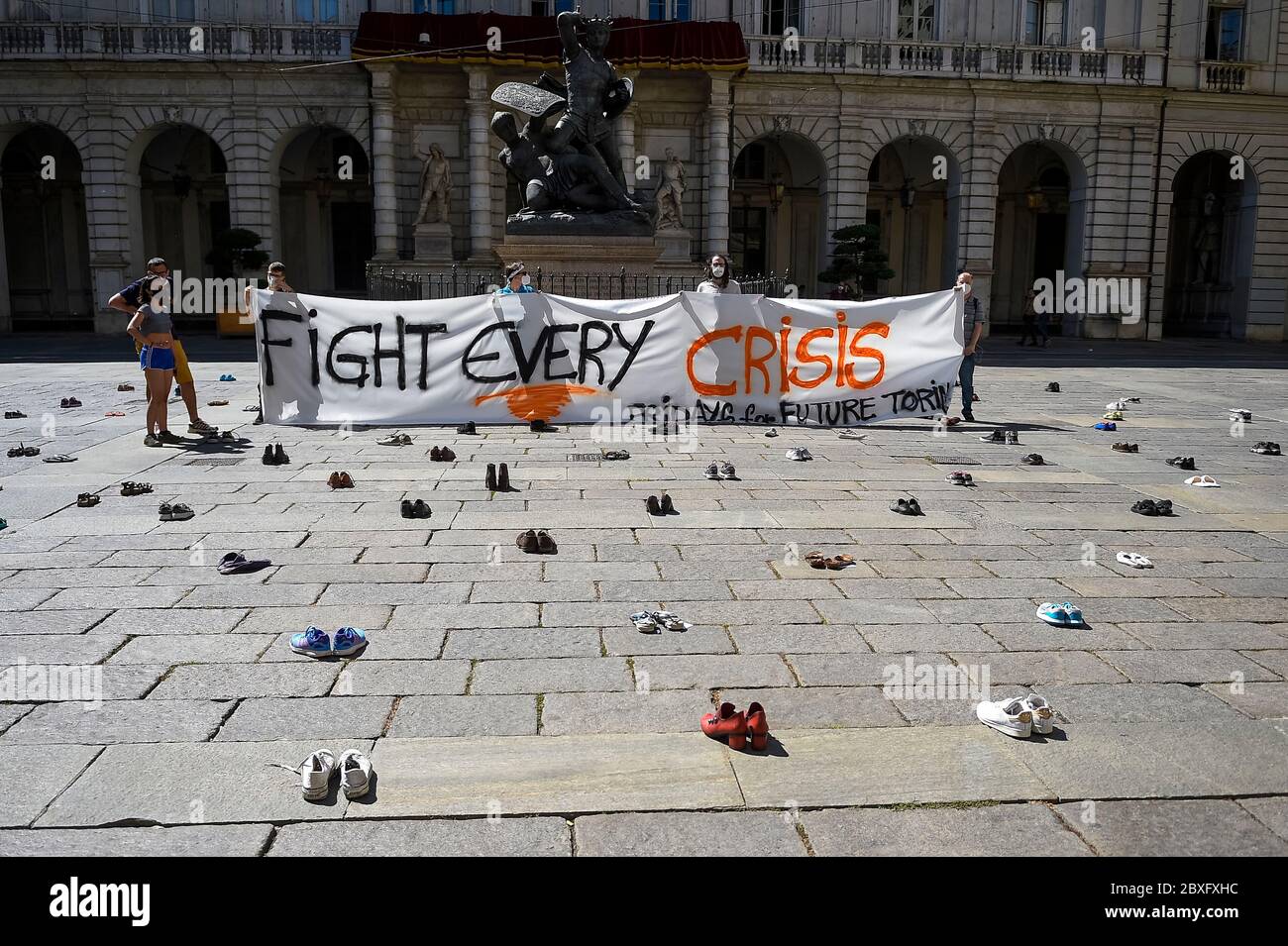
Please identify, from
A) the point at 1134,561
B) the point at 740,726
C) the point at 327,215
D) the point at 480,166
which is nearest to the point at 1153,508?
the point at 1134,561

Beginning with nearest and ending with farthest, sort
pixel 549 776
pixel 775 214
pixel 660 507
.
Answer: pixel 549 776 < pixel 660 507 < pixel 775 214

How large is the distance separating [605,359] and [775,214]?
87.5ft

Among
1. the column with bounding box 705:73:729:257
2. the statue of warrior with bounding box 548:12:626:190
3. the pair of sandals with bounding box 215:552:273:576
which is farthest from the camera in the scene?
the column with bounding box 705:73:729:257

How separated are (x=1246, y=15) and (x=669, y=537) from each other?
120 ft

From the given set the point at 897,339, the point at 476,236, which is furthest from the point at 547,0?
the point at 897,339

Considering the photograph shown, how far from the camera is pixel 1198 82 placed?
110ft

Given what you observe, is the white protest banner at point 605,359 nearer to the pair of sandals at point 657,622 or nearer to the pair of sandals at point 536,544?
the pair of sandals at point 536,544

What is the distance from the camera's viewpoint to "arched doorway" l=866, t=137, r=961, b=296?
3662 centimetres

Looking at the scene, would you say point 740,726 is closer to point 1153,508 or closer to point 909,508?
point 909,508

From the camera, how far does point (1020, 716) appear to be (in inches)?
148

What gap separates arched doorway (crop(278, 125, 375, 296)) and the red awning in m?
6.07

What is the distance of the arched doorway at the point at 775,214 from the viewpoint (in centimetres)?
3644

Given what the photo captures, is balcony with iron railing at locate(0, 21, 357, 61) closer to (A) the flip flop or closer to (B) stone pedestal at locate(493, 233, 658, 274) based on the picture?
(B) stone pedestal at locate(493, 233, 658, 274)

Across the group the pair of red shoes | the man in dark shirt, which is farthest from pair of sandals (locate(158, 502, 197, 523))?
the pair of red shoes
